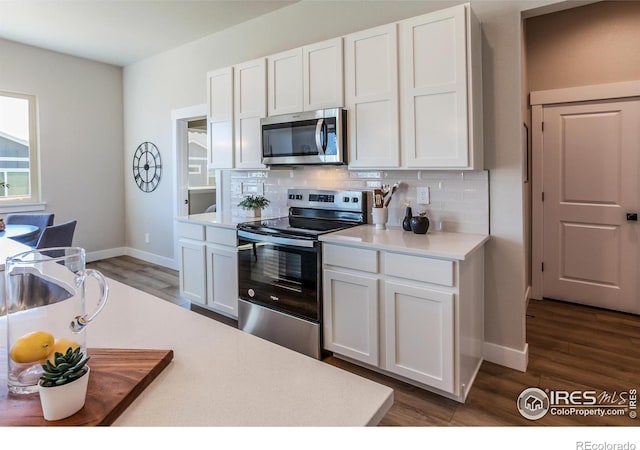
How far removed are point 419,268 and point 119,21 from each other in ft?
13.2

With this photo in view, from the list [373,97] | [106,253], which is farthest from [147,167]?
[373,97]

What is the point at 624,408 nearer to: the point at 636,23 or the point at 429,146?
the point at 429,146

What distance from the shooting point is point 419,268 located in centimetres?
213

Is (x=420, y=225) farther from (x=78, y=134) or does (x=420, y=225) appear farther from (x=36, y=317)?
(x=78, y=134)

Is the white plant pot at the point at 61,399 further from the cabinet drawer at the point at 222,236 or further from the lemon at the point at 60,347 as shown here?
the cabinet drawer at the point at 222,236

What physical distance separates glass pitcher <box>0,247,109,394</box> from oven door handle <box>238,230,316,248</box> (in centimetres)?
180

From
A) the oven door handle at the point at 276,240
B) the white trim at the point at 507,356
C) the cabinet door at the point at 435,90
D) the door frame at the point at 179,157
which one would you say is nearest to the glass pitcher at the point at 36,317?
the oven door handle at the point at 276,240

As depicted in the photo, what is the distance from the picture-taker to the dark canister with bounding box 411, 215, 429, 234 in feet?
8.39

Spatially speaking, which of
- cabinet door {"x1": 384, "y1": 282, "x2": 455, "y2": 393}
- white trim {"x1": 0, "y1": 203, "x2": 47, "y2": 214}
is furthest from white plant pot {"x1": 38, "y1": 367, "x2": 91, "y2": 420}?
white trim {"x1": 0, "y1": 203, "x2": 47, "y2": 214}

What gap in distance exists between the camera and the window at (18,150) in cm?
477

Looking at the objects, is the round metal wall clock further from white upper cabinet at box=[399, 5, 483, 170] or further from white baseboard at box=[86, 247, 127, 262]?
white upper cabinet at box=[399, 5, 483, 170]

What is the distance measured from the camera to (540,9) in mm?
2381

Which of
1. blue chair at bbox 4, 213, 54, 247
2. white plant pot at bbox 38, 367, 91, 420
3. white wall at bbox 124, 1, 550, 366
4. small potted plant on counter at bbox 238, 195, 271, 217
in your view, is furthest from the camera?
blue chair at bbox 4, 213, 54, 247

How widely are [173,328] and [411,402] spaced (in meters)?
1.61
